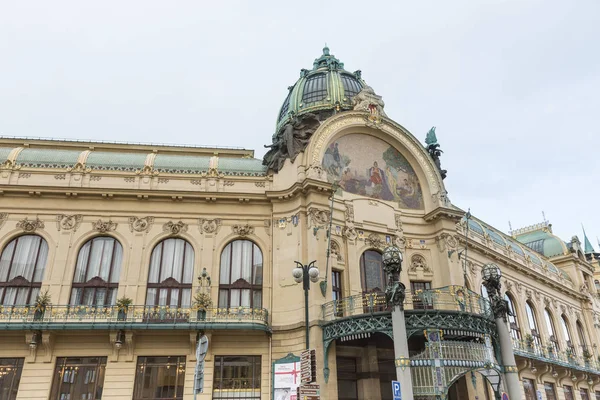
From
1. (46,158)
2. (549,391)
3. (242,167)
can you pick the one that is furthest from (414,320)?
(46,158)

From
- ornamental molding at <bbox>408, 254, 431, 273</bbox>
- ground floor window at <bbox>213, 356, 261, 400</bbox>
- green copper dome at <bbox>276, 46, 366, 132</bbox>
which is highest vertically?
green copper dome at <bbox>276, 46, 366, 132</bbox>

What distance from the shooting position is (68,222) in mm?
25547

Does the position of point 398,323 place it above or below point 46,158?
below

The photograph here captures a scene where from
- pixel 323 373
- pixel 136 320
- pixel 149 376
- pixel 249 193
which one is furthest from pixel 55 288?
pixel 323 373

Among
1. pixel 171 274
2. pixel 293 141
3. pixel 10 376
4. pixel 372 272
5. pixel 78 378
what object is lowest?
pixel 78 378

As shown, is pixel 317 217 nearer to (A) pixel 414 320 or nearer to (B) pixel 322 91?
(A) pixel 414 320

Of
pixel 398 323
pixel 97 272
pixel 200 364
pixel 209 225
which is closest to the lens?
pixel 200 364

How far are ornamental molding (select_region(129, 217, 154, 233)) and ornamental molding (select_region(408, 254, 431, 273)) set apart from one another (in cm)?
1580

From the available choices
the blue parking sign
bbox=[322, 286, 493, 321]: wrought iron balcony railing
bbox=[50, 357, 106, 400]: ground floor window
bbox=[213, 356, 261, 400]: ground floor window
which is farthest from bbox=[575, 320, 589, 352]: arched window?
bbox=[50, 357, 106, 400]: ground floor window

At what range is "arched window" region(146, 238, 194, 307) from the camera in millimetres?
24562

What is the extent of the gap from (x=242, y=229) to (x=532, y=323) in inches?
1101

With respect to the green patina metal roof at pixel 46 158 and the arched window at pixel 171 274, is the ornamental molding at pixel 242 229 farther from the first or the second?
the green patina metal roof at pixel 46 158

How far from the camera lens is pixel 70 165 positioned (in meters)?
A: 27.3

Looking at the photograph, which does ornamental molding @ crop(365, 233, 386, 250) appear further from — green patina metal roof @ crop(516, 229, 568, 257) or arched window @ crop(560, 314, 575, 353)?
green patina metal roof @ crop(516, 229, 568, 257)
